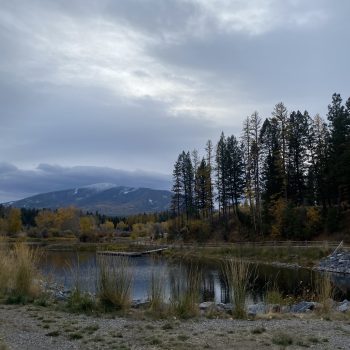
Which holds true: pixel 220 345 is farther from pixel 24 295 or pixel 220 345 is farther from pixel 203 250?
pixel 203 250

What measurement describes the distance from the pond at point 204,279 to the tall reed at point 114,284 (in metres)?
0.30

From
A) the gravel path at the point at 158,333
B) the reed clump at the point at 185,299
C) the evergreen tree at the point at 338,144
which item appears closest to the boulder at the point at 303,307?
the gravel path at the point at 158,333

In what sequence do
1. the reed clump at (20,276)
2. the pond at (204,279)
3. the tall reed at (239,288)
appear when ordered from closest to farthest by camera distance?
the tall reed at (239,288) → the pond at (204,279) → the reed clump at (20,276)

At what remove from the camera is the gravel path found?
720 centimetres

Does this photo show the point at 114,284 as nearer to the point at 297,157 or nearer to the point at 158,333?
→ the point at 158,333

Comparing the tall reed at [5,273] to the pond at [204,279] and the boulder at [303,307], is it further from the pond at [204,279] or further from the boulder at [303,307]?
the boulder at [303,307]

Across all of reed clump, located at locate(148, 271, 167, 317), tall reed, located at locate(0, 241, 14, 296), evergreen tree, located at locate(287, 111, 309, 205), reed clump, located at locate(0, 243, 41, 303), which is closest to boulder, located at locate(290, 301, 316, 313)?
reed clump, located at locate(148, 271, 167, 317)

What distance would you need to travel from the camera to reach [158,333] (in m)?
8.12

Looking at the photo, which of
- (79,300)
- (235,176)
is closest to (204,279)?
(79,300)

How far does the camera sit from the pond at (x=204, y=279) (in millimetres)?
11383

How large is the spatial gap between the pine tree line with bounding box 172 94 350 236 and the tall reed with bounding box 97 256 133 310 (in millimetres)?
36812

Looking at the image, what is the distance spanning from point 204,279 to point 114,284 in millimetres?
19063

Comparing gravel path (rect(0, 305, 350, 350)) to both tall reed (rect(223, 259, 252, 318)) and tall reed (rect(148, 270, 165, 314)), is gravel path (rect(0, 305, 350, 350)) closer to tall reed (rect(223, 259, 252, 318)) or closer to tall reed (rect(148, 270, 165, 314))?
tall reed (rect(223, 259, 252, 318))

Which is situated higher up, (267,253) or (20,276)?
(20,276)
